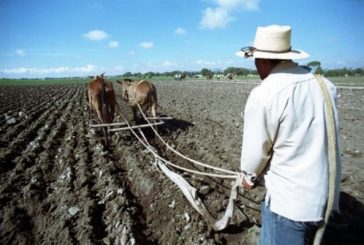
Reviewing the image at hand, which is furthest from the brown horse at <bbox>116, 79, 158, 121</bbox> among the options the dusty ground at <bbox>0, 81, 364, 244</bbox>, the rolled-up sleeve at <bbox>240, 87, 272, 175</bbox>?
the rolled-up sleeve at <bbox>240, 87, 272, 175</bbox>

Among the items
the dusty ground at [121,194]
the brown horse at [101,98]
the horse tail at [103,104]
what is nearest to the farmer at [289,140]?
the dusty ground at [121,194]

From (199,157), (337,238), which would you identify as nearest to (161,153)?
(199,157)

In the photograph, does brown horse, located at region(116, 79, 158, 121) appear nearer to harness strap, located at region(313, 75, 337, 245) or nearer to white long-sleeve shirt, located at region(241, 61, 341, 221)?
white long-sleeve shirt, located at region(241, 61, 341, 221)

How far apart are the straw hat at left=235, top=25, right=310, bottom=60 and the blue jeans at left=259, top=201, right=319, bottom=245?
1.17 metres

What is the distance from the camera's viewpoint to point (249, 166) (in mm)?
2359

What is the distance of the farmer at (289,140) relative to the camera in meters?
2.05

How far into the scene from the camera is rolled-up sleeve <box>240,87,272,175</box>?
2125 millimetres

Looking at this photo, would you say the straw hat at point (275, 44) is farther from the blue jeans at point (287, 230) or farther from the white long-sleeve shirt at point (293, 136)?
the blue jeans at point (287, 230)

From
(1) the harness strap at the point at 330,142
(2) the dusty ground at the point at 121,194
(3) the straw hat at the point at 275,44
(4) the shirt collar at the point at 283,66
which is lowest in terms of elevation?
(2) the dusty ground at the point at 121,194

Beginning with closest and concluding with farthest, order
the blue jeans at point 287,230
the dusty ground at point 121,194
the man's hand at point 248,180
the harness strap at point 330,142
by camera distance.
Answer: the harness strap at point 330,142
the blue jeans at point 287,230
the man's hand at point 248,180
the dusty ground at point 121,194

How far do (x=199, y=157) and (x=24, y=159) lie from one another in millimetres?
4415

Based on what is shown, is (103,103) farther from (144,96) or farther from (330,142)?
(330,142)

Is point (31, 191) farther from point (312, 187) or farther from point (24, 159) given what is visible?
point (312, 187)

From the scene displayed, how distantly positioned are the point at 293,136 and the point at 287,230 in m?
0.70
